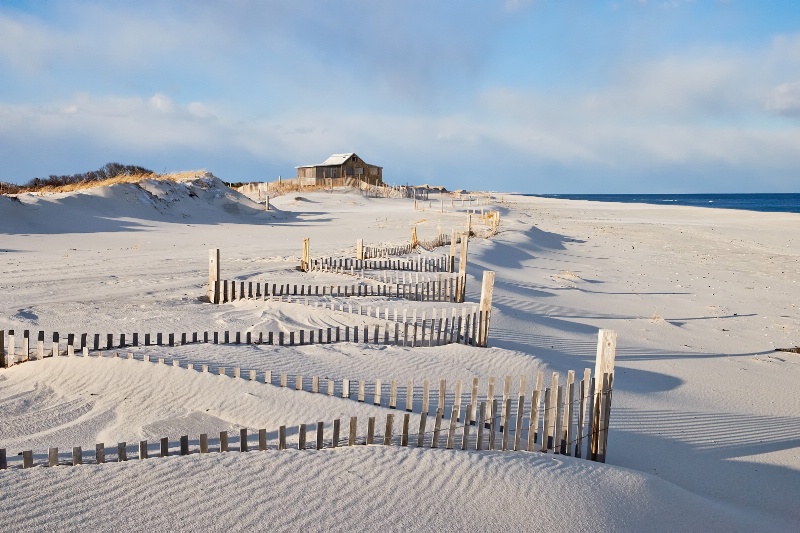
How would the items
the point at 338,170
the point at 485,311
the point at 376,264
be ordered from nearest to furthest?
the point at 485,311, the point at 376,264, the point at 338,170

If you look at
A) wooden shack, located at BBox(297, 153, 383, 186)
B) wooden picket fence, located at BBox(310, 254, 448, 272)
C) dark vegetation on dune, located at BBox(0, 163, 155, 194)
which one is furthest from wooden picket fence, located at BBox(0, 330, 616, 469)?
wooden shack, located at BBox(297, 153, 383, 186)

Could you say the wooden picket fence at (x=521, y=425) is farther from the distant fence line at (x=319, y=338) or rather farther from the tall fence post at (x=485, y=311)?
the tall fence post at (x=485, y=311)

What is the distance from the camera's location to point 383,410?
25.1ft

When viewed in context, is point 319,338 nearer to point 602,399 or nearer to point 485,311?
point 485,311

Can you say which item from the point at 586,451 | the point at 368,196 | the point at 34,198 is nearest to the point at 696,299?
the point at 586,451

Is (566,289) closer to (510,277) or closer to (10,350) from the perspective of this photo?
(510,277)

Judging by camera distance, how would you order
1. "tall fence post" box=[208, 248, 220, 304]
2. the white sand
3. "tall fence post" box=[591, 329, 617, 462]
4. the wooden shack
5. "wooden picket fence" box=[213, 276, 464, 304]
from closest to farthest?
the white sand → "tall fence post" box=[591, 329, 617, 462] → "tall fence post" box=[208, 248, 220, 304] → "wooden picket fence" box=[213, 276, 464, 304] → the wooden shack

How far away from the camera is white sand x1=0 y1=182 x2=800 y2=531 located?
194 inches

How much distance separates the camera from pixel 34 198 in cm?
3075

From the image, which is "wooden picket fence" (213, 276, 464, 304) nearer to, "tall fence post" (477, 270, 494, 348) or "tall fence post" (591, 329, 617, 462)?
"tall fence post" (477, 270, 494, 348)

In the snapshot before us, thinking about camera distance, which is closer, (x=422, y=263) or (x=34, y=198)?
(x=422, y=263)

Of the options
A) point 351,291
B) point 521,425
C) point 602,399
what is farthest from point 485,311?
point 351,291

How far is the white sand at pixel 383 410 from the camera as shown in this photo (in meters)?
4.93

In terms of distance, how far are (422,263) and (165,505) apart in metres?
15.8
